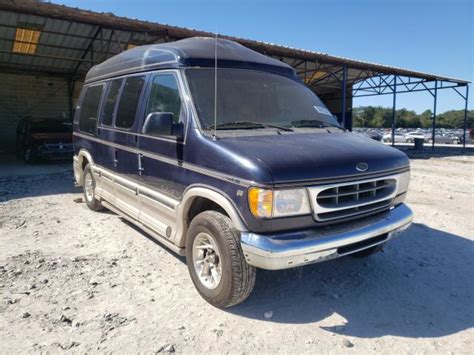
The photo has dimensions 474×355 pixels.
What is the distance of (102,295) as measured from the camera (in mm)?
3570

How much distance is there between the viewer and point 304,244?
2838mm

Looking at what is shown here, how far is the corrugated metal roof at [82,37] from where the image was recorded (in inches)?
408

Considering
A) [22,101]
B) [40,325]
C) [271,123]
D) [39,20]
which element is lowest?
[40,325]

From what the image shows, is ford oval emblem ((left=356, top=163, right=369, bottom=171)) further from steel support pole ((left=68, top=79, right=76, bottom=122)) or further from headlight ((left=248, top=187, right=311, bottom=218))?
steel support pole ((left=68, top=79, right=76, bottom=122))

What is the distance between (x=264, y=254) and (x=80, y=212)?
4822 mm

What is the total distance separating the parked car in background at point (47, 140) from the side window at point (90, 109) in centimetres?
697

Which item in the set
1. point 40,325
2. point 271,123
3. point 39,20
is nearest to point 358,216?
point 271,123

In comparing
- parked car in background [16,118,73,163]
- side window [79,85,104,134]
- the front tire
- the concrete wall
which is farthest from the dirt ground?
the concrete wall

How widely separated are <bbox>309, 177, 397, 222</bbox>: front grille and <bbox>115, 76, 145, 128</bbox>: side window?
2.62m

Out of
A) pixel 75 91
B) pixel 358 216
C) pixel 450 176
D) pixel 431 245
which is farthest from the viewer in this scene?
pixel 75 91

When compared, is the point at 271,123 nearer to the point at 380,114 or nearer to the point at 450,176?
the point at 450,176

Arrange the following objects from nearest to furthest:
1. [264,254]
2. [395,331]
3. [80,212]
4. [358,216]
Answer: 1. [264,254]
2. [395,331]
3. [358,216]
4. [80,212]

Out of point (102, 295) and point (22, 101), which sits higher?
point (22, 101)

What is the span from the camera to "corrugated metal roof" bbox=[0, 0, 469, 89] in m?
10.4
